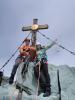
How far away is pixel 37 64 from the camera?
10.5 m

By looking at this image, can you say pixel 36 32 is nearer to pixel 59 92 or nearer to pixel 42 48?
pixel 42 48

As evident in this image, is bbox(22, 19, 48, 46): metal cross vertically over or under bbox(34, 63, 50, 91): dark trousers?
over

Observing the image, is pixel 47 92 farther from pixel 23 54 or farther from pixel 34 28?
pixel 34 28

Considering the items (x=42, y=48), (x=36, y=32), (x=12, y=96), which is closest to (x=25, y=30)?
(x=36, y=32)

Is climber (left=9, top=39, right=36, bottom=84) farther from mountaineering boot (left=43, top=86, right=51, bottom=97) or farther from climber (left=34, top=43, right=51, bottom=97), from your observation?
mountaineering boot (left=43, top=86, right=51, bottom=97)

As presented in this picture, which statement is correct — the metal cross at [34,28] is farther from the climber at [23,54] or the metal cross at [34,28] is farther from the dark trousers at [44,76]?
the dark trousers at [44,76]

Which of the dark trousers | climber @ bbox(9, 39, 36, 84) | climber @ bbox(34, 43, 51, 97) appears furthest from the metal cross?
the dark trousers

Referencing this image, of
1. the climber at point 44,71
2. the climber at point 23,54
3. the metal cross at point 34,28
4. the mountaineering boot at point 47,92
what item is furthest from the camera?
the metal cross at point 34,28

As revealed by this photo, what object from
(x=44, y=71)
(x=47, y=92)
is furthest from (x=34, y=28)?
(x=47, y=92)

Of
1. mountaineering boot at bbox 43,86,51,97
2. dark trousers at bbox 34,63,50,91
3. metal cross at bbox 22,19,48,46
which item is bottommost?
mountaineering boot at bbox 43,86,51,97

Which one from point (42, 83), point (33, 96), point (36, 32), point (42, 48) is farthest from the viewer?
point (36, 32)

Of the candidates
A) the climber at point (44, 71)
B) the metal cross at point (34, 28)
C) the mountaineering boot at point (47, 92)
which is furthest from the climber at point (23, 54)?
the metal cross at point (34, 28)

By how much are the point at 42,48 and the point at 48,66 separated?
0.68 meters

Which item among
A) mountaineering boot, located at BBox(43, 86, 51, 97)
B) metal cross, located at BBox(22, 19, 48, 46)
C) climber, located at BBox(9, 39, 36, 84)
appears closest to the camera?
mountaineering boot, located at BBox(43, 86, 51, 97)
